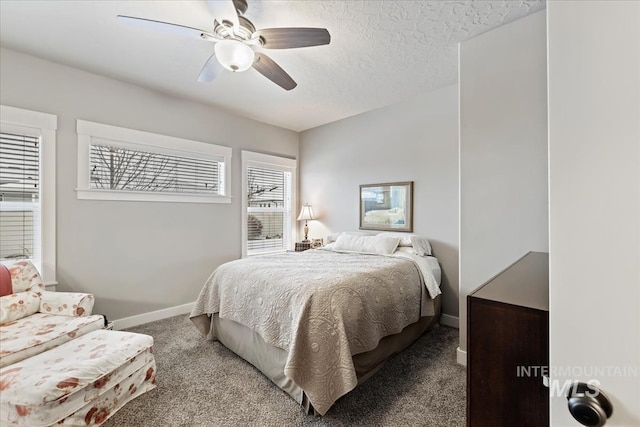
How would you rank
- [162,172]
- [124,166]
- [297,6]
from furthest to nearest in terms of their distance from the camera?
[162,172], [124,166], [297,6]

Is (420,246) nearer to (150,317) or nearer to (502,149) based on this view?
(502,149)

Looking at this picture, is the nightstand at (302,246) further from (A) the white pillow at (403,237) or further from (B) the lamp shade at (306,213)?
(A) the white pillow at (403,237)

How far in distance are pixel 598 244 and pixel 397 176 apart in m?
2.88

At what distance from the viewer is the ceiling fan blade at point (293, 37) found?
157 cm

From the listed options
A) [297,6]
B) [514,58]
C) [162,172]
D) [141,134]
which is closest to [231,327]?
[162,172]

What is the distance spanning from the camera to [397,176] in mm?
3344

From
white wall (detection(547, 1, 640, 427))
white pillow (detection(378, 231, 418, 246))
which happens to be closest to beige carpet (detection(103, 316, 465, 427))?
white pillow (detection(378, 231, 418, 246))

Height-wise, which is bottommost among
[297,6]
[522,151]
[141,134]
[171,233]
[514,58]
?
[171,233]

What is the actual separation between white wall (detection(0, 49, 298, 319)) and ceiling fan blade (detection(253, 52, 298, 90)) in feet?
5.42

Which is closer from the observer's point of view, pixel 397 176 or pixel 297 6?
pixel 297 6

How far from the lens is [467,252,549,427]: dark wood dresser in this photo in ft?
2.64

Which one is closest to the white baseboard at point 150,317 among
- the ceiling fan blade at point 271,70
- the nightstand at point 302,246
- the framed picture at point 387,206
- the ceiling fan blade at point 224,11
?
the nightstand at point 302,246

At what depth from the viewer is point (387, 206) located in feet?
11.2

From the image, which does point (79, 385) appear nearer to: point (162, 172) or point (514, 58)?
point (162, 172)
